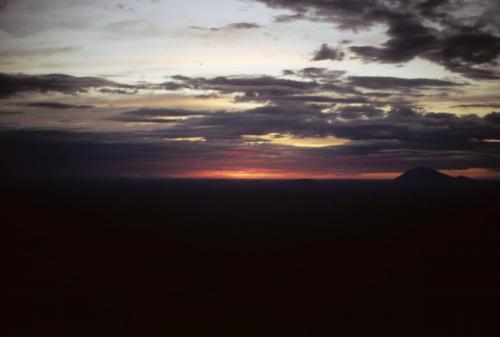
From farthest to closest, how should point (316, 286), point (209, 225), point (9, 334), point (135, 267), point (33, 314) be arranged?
point (209, 225)
point (135, 267)
point (316, 286)
point (33, 314)
point (9, 334)

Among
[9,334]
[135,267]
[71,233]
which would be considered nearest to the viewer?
[9,334]

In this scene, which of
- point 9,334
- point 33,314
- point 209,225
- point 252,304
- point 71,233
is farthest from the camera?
point 209,225

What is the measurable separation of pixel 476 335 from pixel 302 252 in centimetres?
2123

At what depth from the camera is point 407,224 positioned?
216 ft

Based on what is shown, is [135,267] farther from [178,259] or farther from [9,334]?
[9,334]

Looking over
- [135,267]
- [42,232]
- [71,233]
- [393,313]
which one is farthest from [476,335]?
[42,232]

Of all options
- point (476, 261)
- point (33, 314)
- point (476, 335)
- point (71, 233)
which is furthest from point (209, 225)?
point (476, 335)

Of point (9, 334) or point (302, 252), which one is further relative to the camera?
point (302, 252)

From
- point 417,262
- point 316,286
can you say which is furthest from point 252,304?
point 417,262

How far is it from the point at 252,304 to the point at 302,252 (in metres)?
17.1

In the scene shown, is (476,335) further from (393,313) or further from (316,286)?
(316,286)

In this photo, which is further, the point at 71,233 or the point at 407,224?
the point at 407,224

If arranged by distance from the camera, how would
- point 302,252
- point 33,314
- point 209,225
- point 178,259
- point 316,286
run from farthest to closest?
point 209,225
point 302,252
point 178,259
point 316,286
point 33,314

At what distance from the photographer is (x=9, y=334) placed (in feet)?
61.2
